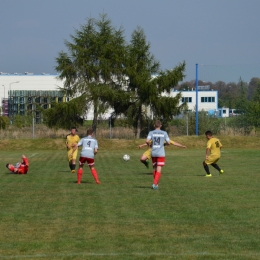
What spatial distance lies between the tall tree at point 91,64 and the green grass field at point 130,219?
106 feet

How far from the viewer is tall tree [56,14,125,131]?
173ft

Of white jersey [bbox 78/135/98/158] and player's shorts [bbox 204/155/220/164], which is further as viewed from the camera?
player's shorts [bbox 204/155/220/164]

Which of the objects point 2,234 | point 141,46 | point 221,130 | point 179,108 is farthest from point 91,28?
point 2,234

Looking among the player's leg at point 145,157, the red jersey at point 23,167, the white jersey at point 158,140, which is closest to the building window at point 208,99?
the player's leg at point 145,157

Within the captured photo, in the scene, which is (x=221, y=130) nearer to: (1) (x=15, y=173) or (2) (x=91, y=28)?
(2) (x=91, y=28)

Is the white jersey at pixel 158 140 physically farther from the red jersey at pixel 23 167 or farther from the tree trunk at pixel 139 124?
→ the tree trunk at pixel 139 124

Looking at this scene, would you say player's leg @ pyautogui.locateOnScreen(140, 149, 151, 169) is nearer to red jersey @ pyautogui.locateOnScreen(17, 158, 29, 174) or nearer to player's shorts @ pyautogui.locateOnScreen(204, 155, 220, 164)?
player's shorts @ pyautogui.locateOnScreen(204, 155, 220, 164)

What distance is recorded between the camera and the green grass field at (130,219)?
8812 mm

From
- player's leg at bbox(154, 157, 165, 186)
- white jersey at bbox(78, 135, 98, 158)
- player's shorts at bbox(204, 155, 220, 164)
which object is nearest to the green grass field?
player's leg at bbox(154, 157, 165, 186)

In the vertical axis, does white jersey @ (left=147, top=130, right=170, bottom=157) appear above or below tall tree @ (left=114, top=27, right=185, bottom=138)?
below

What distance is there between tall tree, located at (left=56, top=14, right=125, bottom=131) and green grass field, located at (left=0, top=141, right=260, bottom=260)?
106ft

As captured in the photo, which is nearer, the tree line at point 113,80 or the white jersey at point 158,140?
the white jersey at point 158,140

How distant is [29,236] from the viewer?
10016 millimetres

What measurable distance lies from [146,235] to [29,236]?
1866 millimetres
